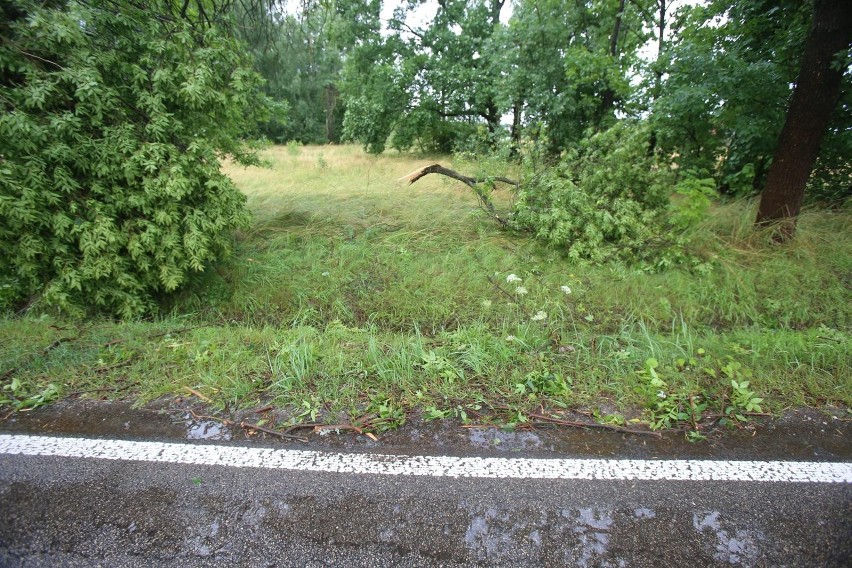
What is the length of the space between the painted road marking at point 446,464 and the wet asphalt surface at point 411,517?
0.16 ft

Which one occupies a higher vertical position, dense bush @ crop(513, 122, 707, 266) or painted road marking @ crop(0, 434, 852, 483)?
dense bush @ crop(513, 122, 707, 266)

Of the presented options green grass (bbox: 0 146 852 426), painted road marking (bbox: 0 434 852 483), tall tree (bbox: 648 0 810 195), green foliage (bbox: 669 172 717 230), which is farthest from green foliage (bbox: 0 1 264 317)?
tall tree (bbox: 648 0 810 195)

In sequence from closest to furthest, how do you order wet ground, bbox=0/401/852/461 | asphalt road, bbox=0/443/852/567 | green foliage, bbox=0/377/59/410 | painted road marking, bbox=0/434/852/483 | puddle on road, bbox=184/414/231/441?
asphalt road, bbox=0/443/852/567 → painted road marking, bbox=0/434/852/483 → wet ground, bbox=0/401/852/461 → puddle on road, bbox=184/414/231/441 → green foliage, bbox=0/377/59/410

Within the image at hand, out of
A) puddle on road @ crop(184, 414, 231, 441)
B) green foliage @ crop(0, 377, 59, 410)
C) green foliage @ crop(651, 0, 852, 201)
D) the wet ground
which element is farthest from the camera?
green foliage @ crop(651, 0, 852, 201)

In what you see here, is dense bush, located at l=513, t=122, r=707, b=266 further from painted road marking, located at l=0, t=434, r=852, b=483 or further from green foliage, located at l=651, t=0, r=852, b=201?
painted road marking, located at l=0, t=434, r=852, b=483

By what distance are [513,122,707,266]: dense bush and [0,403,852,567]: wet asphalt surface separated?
3.27 metres

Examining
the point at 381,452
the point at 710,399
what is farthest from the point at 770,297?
the point at 381,452

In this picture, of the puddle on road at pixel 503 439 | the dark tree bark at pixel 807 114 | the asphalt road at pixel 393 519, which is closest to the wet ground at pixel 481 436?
the puddle on road at pixel 503 439

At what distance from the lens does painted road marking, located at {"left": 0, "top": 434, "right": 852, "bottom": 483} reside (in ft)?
6.92

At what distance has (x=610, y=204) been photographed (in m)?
5.75

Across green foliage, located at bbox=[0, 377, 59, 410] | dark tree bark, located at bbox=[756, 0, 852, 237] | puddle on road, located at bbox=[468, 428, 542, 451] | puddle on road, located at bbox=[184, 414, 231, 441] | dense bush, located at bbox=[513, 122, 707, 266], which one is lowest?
green foliage, located at bbox=[0, 377, 59, 410]

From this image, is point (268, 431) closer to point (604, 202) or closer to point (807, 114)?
point (604, 202)

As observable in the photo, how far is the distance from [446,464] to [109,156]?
3.84 metres

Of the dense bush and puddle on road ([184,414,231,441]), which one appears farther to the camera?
the dense bush
